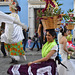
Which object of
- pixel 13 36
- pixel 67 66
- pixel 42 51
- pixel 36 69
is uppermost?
pixel 13 36

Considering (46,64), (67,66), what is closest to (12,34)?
(67,66)

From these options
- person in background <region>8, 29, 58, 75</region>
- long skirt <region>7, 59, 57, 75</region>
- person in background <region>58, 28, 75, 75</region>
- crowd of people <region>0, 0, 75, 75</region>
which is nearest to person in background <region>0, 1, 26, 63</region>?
crowd of people <region>0, 0, 75, 75</region>

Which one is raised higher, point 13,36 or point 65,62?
point 13,36

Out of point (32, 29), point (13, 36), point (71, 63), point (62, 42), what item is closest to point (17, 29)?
point (13, 36)

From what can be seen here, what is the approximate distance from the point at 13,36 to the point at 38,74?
2979 mm

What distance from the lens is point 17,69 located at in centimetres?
300

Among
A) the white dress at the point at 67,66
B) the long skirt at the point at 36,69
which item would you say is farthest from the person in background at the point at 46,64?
the white dress at the point at 67,66

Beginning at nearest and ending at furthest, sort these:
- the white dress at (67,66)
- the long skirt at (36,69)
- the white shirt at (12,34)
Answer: the long skirt at (36,69)
the white dress at (67,66)
the white shirt at (12,34)

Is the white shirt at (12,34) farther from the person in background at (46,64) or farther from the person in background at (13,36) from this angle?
the person in background at (46,64)

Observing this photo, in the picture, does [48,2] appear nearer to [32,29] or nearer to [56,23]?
[56,23]

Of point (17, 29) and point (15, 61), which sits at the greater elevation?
point (17, 29)

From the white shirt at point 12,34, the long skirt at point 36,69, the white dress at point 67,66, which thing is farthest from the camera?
the white shirt at point 12,34

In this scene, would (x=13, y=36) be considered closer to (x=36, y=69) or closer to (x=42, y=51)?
(x=42, y=51)

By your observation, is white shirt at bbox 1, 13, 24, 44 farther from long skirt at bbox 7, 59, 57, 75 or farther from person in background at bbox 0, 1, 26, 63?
A: long skirt at bbox 7, 59, 57, 75
